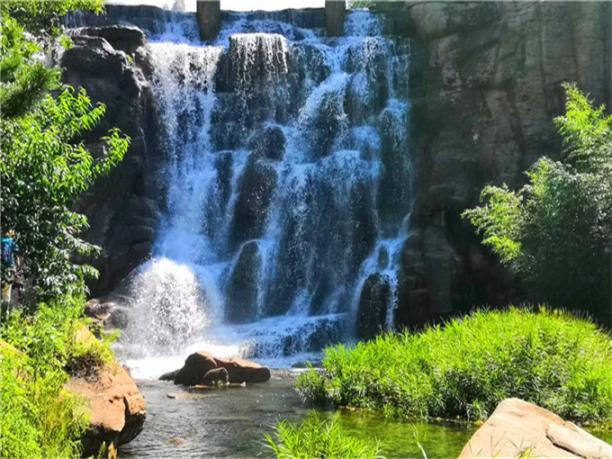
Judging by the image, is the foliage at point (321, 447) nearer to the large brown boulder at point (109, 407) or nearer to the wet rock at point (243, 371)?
the large brown boulder at point (109, 407)

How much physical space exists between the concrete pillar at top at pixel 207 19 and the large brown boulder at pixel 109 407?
94.6 ft

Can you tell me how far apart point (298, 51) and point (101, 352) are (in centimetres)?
2553

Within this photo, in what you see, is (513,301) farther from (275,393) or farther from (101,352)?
Result: (101,352)

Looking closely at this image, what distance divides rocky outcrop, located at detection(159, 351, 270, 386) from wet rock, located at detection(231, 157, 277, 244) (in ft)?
37.3

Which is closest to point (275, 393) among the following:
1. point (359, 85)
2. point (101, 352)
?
point (101, 352)

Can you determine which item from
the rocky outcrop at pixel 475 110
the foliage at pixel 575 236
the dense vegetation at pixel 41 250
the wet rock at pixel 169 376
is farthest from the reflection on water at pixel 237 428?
the rocky outcrop at pixel 475 110

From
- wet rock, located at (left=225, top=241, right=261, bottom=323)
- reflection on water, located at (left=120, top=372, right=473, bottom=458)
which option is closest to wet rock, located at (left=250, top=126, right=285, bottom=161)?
wet rock, located at (left=225, top=241, right=261, bottom=323)

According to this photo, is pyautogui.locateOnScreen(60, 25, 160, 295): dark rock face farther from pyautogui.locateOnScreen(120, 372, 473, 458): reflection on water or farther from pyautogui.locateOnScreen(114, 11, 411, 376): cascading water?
pyautogui.locateOnScreen(120, 372, 473, 458): reflection on water

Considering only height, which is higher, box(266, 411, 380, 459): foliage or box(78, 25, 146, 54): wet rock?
box(78, 25, 146, 54): wet rock

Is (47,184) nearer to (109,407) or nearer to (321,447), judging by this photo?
(109,407)

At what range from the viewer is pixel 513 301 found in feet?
79.9

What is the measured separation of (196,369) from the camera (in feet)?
57.2

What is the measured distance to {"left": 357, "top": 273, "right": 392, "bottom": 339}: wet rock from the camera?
24047 millimetres

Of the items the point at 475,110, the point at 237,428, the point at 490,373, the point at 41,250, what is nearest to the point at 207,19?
the point at 475,110
